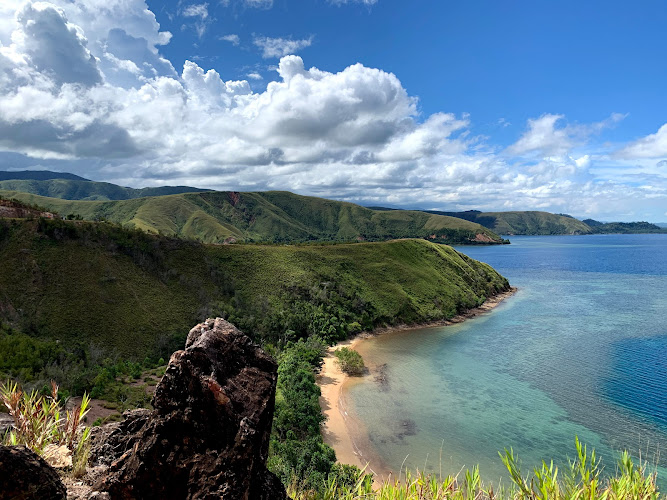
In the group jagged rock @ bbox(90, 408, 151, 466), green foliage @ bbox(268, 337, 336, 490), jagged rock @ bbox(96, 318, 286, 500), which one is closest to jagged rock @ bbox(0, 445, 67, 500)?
jagged rock @ bbox(96, 318, 286, 500)

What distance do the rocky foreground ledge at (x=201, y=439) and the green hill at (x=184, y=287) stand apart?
35.6m

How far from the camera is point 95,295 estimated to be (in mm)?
46531

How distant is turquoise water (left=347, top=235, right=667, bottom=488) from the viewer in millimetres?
30250

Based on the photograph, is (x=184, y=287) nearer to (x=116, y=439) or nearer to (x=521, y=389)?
(x=521, y=389)

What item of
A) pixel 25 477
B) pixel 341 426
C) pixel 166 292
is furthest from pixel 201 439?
pixel 166 292

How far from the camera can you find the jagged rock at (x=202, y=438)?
5.62 meters

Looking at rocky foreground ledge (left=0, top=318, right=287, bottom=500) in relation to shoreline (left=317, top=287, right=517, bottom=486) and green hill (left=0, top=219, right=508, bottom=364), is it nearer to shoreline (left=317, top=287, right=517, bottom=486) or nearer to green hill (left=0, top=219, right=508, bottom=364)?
shoreline (left=317, top=287, right=517, bottom=486)

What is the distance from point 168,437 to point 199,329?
1.82 meters

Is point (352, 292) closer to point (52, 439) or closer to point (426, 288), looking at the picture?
point (426, 288)

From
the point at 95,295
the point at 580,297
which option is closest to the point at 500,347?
the point at 580,297

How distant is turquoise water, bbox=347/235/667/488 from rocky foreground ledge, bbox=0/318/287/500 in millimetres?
11113

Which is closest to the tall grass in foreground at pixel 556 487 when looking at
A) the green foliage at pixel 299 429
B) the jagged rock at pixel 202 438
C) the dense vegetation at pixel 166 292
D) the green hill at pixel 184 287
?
the jagged rock at pixel 202 438

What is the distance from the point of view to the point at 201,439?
231 inches

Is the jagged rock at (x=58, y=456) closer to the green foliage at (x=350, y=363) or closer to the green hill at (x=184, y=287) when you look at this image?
the green hill at (x=184, y=287)
